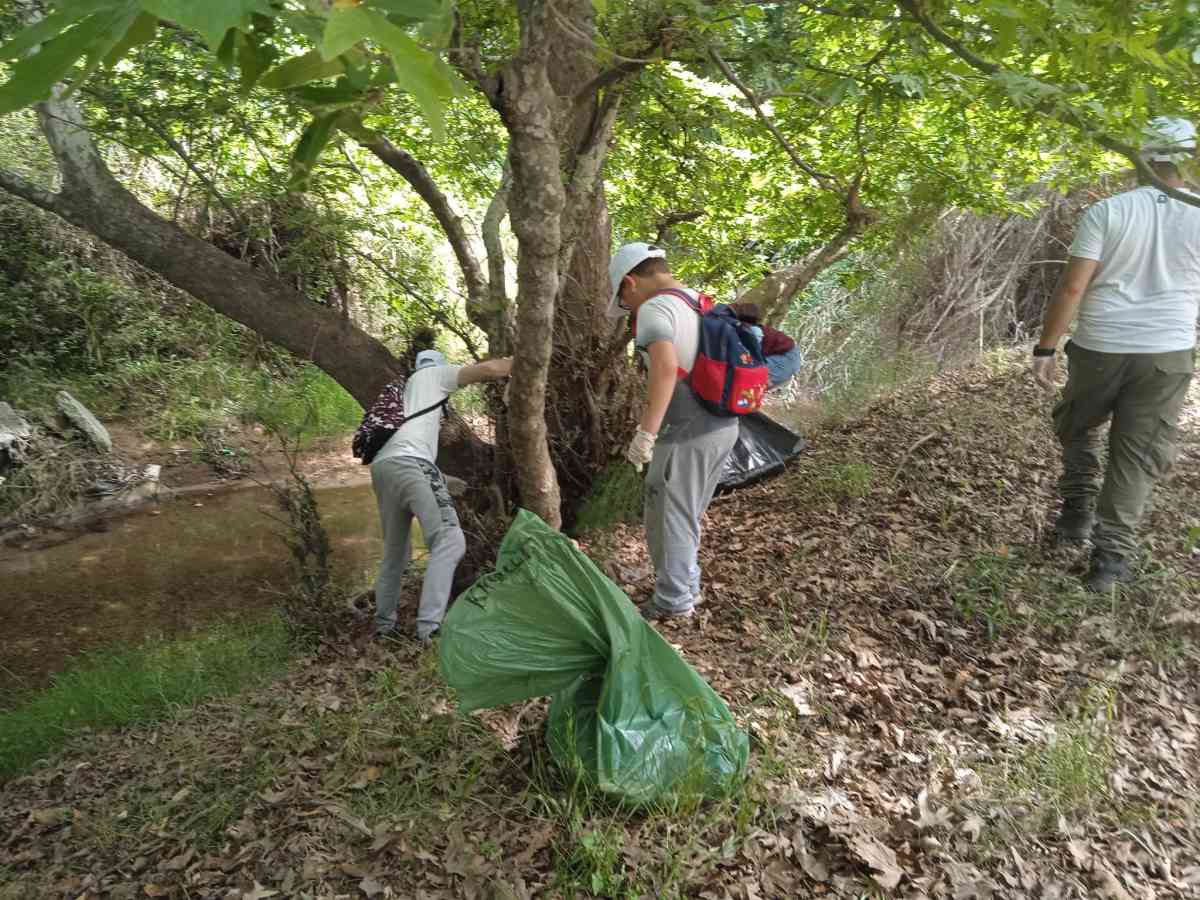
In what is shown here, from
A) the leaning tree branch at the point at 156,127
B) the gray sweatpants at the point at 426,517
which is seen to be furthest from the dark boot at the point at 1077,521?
the leaning tree branch at the point at 156,127

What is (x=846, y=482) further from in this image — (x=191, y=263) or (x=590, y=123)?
(x=191, y=263)

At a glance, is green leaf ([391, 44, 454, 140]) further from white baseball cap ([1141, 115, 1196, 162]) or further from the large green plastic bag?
white baseball cap ([1141, 115, 1196, 162])

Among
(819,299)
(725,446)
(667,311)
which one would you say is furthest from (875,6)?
(819,299)

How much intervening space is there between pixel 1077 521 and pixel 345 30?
4197mm

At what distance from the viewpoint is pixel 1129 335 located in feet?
11.5

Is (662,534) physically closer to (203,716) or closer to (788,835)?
(788,835)

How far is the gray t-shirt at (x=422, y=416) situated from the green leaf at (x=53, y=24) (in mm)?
3177

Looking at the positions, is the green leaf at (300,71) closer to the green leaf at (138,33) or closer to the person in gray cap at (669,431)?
the green leaf at (138,33)

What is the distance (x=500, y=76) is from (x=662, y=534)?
2012mm

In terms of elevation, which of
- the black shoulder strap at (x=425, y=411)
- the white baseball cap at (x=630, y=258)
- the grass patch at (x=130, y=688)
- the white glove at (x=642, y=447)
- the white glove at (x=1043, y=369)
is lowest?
the grass patch at (x=130, y=688)

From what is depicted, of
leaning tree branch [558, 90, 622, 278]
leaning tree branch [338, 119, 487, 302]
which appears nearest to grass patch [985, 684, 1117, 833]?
leaning tree branch [558, 90, 622, 278]

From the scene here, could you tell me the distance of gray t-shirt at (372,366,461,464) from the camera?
416cm

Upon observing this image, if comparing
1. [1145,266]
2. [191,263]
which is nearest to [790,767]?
[1145,266]

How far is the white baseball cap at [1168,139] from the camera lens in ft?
8.15
